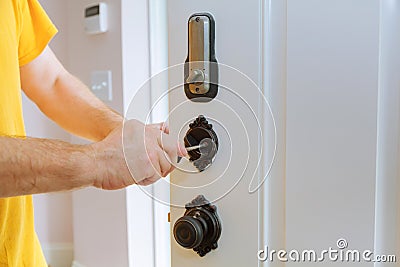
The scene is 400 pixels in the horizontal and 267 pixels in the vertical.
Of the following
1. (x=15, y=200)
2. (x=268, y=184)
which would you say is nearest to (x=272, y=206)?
(x=268, y=184)

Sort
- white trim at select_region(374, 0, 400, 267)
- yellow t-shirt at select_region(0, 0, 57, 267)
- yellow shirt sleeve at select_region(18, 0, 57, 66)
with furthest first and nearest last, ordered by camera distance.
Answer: yellow shirt sleeve at select_region(18, 0, 57, 66)
yellow t-shirt at select_region(0, 0, 57, 267)
white trim at select_region(374, 0, 400, 267)

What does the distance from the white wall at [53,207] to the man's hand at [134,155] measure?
1.44m

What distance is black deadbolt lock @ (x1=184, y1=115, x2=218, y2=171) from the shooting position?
623 millimetres

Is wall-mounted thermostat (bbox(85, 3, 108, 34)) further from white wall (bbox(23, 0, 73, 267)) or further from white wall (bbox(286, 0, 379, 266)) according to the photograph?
white wall (bbox(286, 0, 379, 266))

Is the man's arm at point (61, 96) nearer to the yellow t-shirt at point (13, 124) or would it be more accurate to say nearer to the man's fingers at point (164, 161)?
the yellow t-shirt at point (13, 124)

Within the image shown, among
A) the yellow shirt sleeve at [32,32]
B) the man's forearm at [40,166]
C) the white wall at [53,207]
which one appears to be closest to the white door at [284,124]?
the man's forearm at [40,166]

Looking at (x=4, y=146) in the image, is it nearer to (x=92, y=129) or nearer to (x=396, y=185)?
(x=92, y=129)

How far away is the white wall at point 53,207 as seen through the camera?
198 cm

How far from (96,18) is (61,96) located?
762mm

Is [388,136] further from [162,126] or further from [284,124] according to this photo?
[162,126]

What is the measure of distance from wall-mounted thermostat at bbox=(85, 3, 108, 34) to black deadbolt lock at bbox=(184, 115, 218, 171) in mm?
1095

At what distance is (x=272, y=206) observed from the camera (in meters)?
0.60

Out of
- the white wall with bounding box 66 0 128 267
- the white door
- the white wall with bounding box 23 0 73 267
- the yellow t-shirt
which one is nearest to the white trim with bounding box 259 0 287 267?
the white door

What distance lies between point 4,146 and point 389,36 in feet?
1.55
